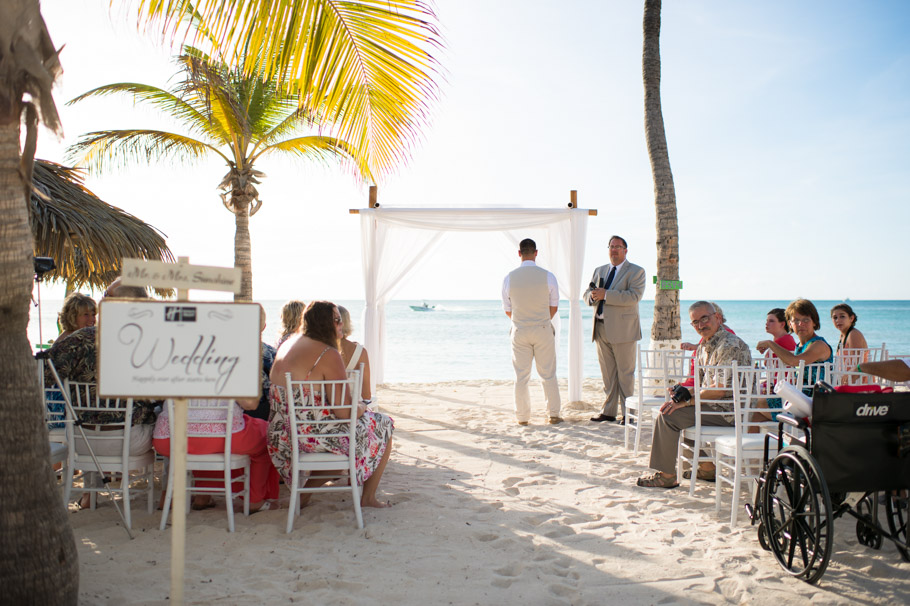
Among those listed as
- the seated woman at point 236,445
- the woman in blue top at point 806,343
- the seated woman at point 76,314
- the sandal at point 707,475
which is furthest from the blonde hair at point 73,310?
the woman in blue top at point 806,343

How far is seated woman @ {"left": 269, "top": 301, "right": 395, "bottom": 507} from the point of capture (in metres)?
3.62

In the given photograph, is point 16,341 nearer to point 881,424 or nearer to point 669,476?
point 881,424

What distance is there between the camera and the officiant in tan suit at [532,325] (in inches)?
261

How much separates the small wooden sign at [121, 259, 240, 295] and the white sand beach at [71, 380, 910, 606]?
4.63 ft

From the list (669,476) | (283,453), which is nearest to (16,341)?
(283,453)

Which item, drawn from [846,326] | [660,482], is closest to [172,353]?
[660,482]

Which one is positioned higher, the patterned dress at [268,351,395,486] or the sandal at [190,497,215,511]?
the patterned dress at [268,351,395,486]

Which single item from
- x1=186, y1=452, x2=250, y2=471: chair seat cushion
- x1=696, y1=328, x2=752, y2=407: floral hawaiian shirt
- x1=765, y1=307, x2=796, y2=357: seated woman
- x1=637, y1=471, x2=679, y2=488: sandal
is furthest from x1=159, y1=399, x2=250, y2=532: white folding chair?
x1=765, y1=307, x2=796, y2=357: seated woman

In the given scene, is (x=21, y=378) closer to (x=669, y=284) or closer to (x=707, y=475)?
(x=707, y=475)

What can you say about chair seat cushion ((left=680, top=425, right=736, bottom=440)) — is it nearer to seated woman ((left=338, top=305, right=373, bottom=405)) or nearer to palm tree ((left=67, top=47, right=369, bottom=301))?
seated woman ((left=338, top=305, right=373, bottom=405))

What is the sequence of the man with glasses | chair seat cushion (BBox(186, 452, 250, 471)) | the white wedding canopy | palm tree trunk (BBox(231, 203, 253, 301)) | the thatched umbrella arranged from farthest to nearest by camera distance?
1. palm tree trunk (BBox(231, 203, 253, 301))
2. the white wedding canopy
3. the thatched umbrella
4. the man with glasses
5. chair seat cushion (BBox(186, 452, 250, 471))

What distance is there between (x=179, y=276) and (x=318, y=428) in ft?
5.97

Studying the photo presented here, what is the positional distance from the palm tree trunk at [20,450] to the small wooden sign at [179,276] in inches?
21.7

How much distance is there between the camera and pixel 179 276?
1999 mm
